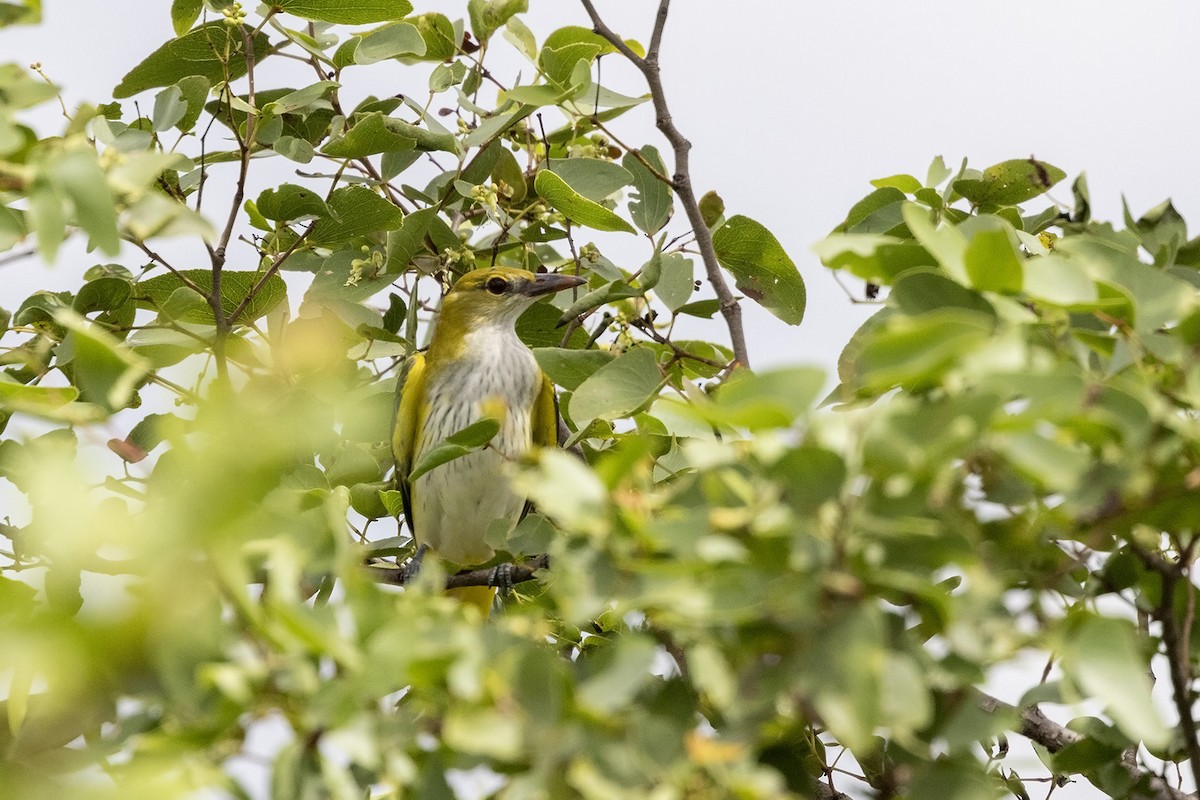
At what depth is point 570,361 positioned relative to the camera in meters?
2.24

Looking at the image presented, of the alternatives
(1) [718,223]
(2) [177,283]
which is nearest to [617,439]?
(1) [718,223]

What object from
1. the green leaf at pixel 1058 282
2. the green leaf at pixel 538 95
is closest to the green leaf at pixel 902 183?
the green leaf at pixel 538 95

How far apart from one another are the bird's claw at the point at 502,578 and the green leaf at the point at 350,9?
133cm

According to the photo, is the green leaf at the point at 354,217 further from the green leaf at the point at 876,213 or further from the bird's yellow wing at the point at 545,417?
the bird's yellow wing at the point at 545,417

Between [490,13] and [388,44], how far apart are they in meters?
0.28

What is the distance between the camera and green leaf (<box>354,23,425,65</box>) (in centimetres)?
292

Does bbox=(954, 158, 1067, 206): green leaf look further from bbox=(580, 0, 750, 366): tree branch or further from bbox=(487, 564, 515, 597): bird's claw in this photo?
bbox=(487, 564, 515, 597): bird's claw

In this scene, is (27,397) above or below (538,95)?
below

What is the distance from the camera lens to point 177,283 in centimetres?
304

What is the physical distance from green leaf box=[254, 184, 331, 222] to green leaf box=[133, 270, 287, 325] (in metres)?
0.17

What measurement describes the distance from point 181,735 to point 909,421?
0.61 m

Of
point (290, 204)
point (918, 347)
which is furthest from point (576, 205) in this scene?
point (918, 347)

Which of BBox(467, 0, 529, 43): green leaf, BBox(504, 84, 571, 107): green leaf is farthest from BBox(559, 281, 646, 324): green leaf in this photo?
BBox(467, 0, 529, 43): green leaf

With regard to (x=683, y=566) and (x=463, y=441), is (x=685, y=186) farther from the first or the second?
(x=683, y=566)
